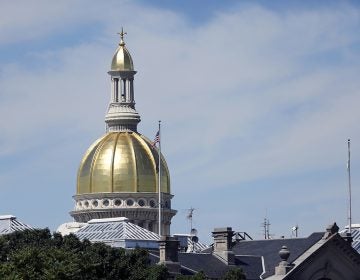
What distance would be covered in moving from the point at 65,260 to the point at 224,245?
100ft

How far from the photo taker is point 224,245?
157000mm

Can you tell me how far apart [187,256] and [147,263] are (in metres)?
9.81

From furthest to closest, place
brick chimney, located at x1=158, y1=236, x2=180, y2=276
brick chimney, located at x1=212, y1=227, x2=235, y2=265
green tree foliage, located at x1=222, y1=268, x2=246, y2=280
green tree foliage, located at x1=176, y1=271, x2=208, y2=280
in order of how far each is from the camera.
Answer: brick chimney, located at x1=212, y1=227, x2=235, y2=265
brick chimney, located at x1=158, y1=236, x2=180, y2=276
green tree foliage, located at x1=222, y1=268, x2=246, y2=280
green tree foliage, located at x1=176, y1=271, x2=208, y2=280

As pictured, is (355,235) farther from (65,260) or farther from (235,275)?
(65,260)

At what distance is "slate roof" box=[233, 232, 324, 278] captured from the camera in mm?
156125

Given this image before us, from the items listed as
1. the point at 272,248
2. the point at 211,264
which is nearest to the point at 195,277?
the point at 211,264

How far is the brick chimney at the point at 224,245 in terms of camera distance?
156 meters

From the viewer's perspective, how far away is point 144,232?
614ft

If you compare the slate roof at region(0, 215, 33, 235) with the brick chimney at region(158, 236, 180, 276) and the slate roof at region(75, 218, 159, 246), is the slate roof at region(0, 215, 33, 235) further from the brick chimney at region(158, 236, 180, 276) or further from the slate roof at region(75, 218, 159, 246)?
the brick chimney at region(158, 236, 180, 276)

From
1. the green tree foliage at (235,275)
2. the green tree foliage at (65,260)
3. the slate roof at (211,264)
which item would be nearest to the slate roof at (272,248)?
the slate roof at (211,264)

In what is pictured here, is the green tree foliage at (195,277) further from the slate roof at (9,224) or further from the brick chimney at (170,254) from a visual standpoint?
the slate roof at (9,224)

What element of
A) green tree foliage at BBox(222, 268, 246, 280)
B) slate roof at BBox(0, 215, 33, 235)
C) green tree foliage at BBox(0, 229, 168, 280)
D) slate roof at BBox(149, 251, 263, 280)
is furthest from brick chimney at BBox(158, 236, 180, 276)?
slate roof at BBox(0, 215, 33, 235)

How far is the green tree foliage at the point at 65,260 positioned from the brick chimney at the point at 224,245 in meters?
8.87

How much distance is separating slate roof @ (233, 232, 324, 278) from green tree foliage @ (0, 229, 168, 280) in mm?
12194
